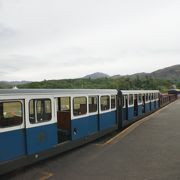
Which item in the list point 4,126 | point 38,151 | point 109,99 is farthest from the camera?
point 109,99

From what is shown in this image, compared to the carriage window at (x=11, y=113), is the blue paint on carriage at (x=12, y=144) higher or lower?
lower

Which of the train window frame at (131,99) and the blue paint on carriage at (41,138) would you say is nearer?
the blue paint on carriage at (41,138)

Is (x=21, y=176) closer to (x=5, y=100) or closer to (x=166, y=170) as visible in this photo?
(x=5, y=100)

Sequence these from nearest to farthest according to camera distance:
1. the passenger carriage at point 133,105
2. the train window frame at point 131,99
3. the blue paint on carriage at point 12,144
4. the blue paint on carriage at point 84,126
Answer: the blue paint on carriage at point 12,144 < the blue paint on carriage at point 84,126 < the passenger carriage at point 133,105 < the train window frame at point 131,99

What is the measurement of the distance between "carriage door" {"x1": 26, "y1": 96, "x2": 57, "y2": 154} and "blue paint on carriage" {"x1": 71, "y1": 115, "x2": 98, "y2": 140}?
146cm

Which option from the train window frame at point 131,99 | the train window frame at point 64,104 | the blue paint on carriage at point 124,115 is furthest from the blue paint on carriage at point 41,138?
the train window frame at point 131,99

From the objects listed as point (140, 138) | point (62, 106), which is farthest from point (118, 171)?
point (140, 138)

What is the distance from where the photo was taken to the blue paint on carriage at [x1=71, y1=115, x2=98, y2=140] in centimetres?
1144

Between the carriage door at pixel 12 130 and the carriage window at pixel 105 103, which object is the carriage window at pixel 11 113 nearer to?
the carriage door at pixel 12 130

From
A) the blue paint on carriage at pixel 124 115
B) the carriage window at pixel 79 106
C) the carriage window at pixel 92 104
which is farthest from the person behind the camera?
the blue paint on carriage at pixel 124 115

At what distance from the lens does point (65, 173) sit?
853 centimetres

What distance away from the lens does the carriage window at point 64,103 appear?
11.3 metres

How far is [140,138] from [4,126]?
282 inches

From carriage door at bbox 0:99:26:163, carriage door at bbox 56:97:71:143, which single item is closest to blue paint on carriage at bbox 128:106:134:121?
carriage door at bbox 56:97:71:143
